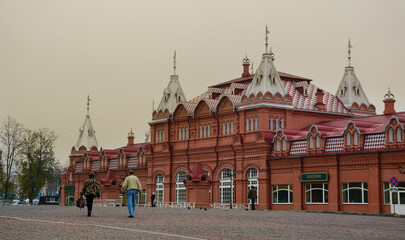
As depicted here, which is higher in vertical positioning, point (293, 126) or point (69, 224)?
point (293, 126)

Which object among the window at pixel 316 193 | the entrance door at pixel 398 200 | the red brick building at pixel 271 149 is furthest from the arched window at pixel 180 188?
the entrance door at pixel 398 200

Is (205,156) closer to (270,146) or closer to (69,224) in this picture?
(270,146)

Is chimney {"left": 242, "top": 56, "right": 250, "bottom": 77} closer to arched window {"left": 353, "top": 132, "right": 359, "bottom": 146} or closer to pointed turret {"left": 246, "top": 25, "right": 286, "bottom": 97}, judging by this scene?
pointed turret {"left": 246, "top": 25, "right": 286, "bottom": 97}

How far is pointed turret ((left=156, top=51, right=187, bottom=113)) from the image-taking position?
72.7 metres

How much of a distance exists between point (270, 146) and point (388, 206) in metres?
13.3

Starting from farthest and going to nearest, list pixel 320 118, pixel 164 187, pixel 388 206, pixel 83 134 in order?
pixel 83 134 → pixel 164 187 → pixel 320 118 → pixel 388 206

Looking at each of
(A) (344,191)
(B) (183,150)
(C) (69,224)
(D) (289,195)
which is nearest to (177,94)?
(B) (183,150)

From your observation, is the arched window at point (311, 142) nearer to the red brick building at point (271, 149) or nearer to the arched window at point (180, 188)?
the red brick building at point (271, 149)

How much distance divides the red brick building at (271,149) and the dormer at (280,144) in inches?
3.6

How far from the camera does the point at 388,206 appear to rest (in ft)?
156

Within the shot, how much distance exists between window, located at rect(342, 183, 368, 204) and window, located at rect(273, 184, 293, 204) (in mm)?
5740

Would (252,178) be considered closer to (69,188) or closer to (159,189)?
(159,189)

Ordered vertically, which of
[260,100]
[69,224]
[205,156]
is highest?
[260,100]

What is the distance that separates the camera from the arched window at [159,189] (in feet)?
230
